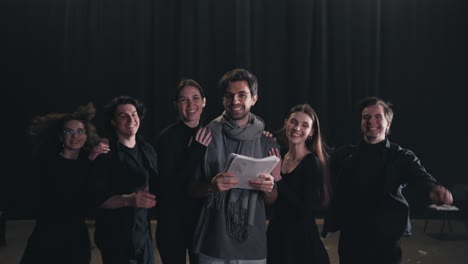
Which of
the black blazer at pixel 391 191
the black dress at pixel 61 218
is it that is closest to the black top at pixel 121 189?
the black dress at pixel 61 218

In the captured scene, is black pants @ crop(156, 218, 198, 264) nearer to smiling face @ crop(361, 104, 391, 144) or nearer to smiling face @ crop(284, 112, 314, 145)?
smiling face @ crop(284, 112, 314, 145)

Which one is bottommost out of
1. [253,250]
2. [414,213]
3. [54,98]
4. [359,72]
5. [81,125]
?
[414,213]

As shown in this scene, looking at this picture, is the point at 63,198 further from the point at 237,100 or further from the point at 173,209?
the point at 237,100

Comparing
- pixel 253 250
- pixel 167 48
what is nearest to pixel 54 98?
pixel 167 48

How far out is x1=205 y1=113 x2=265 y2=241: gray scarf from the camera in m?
1.96

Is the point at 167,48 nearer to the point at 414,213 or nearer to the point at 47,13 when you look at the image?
the point at 47,13

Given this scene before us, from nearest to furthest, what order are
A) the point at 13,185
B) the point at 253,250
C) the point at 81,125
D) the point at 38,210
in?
the point at 253,250 < the point at 38,210 < the point at 81,125 < the point at 13,185

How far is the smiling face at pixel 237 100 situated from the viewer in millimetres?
1999

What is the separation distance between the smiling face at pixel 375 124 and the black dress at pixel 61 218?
61.2 inches

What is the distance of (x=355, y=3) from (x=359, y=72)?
2.81ft

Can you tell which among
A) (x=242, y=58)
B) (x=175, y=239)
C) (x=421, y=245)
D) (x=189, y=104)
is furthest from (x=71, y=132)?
(x=421, y=245)

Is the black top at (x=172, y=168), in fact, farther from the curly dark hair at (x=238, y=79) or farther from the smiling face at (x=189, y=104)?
the curly dark hair at (x=238, y=79)

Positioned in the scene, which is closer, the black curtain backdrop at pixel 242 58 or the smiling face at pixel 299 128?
the smiling face at pixel 299 128

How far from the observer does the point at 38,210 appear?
2.38m
